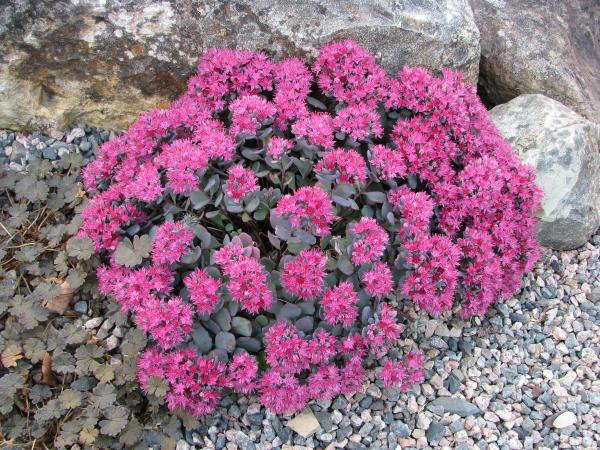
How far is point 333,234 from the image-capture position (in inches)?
120

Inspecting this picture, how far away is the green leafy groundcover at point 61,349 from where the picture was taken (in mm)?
2756

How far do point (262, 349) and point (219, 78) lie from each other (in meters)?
1.36

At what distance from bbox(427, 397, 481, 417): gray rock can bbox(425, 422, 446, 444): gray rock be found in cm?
9

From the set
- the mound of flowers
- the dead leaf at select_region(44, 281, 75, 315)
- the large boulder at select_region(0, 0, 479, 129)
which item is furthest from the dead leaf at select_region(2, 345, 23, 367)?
the large boulder at select_region(0, 0, 479, 129)

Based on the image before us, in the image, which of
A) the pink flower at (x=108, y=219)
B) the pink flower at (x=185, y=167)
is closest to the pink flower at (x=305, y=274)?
the pink flower at (x=185, y=167)

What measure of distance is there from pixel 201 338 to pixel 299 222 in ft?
2.07

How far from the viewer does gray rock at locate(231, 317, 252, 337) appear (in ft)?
8.82

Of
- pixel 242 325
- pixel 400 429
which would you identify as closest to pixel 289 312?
pixel 242 325

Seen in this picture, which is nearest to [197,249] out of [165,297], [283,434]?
[165,297]

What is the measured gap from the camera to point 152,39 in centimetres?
349

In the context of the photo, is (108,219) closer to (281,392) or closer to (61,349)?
(61,349)

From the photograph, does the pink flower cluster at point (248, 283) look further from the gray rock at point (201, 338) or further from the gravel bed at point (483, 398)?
the gravel bed at point (483, 398)

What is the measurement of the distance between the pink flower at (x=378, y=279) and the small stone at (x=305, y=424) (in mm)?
645

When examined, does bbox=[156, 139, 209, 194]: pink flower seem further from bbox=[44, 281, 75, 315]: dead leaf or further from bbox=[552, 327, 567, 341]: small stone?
bbox=[552, 327, 567, 341]: small stone
